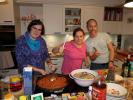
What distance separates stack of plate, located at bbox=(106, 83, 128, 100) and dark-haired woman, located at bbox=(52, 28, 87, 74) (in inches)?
26.9

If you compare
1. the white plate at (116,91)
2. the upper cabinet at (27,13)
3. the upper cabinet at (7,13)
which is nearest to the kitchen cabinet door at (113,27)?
the upper cabinet at (27,13)

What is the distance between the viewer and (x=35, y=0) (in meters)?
3.11

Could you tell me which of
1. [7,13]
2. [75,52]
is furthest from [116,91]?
[7,13]

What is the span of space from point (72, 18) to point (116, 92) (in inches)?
99.1

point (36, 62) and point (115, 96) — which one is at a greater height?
point (36, 62)

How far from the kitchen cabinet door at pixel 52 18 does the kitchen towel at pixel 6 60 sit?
3.08 feet

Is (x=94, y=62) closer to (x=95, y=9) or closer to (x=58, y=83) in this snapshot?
(x=58, y=83)

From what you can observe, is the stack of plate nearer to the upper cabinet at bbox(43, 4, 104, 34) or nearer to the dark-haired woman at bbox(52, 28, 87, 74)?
the dark-haired woman at bbox(52, 28, 87, 74)

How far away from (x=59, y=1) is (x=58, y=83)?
7.63 feet

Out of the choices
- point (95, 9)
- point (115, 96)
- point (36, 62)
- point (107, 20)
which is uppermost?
point (95, 9)

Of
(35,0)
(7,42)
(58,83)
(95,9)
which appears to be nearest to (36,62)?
(58,83)

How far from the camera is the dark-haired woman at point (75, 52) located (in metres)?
1.97

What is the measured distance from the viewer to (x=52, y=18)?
130 inches

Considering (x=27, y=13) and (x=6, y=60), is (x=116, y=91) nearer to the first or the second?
(x=6, y=60)
